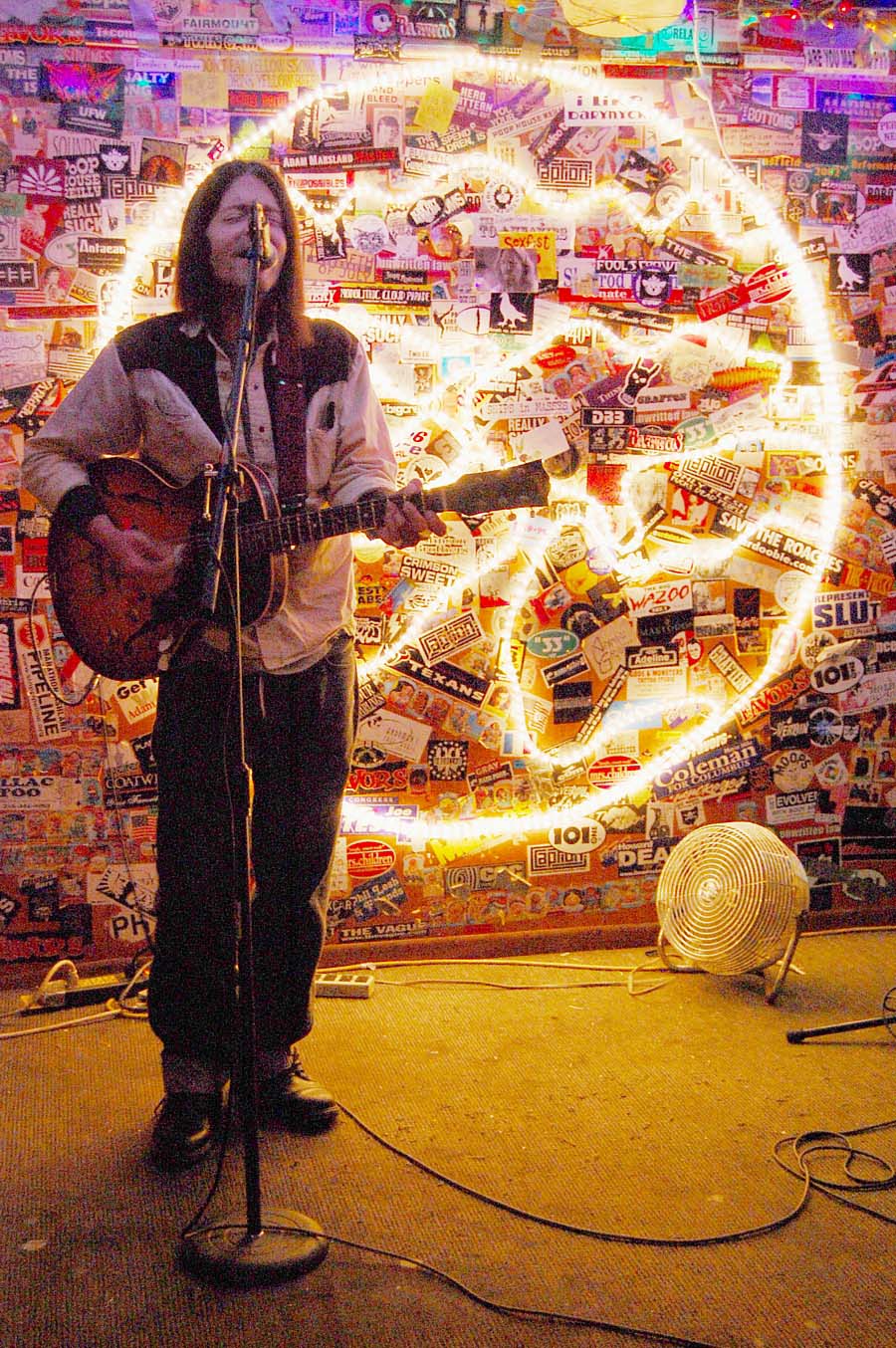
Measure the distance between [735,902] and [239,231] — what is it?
187cm

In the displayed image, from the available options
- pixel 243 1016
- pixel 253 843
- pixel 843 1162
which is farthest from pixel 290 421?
pixel 843 1162

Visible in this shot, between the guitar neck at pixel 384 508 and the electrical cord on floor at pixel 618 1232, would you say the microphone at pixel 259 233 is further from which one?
the electrical cord on floor at pixel 618 1232

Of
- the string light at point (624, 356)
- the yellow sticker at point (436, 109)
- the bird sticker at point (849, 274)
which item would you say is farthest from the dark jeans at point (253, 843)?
the bird sticker at point (849, 274)

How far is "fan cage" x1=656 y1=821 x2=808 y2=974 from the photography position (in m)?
2.82

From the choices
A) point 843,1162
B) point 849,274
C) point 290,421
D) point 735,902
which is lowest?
point 843,1162

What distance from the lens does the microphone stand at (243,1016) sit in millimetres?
1709

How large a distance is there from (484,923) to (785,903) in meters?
0.82

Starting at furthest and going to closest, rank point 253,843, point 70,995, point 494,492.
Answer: point 70,995 → point 253,843 → point 494,492

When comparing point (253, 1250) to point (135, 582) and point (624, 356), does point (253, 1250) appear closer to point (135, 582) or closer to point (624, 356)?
point (135, 582)

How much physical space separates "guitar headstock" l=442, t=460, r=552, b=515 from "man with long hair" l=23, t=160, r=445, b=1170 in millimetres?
182

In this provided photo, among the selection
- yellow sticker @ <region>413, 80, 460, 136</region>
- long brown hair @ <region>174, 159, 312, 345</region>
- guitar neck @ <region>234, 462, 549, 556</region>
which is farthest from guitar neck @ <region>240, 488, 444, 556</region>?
yellow sticker @ <region>413, 80, 460, 136</region>

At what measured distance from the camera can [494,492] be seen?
2035 millimetres

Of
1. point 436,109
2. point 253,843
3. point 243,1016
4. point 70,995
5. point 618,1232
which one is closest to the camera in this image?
point 243,1016

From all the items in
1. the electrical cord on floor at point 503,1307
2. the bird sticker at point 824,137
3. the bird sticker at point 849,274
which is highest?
the bird sticker at point 824,137
